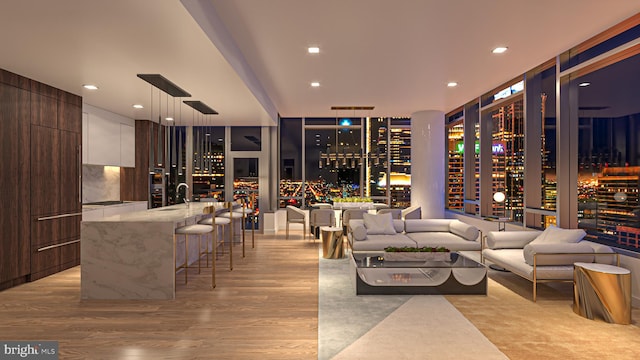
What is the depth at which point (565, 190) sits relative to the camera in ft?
15.8

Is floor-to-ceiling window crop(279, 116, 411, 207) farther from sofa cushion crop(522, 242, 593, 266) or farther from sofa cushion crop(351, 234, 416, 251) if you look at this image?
sofa cushion crop(522, 242, 593, 266)

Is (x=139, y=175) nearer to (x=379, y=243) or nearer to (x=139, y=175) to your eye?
(x=139, y=175)

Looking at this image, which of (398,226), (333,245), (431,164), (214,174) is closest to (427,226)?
(398,226)

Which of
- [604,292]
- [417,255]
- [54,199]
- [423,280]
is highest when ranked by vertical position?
[54,199]

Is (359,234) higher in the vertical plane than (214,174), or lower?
lower

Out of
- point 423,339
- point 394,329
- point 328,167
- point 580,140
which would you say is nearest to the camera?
point 423,339

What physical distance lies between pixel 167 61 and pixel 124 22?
1.00 m

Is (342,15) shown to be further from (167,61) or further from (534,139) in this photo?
(534,139)

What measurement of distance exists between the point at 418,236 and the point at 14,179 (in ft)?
19.2

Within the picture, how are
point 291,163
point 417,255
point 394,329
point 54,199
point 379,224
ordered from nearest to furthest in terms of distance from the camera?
point 394,329
point 417,255
point 54,199
point 379,224
point 291,163

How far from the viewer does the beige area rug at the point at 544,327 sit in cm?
273

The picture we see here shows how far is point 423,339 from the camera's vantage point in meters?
2.93

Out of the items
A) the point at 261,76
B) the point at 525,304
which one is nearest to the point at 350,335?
the point at 525,304

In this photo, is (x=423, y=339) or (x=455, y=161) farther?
(x=455, y=161)
